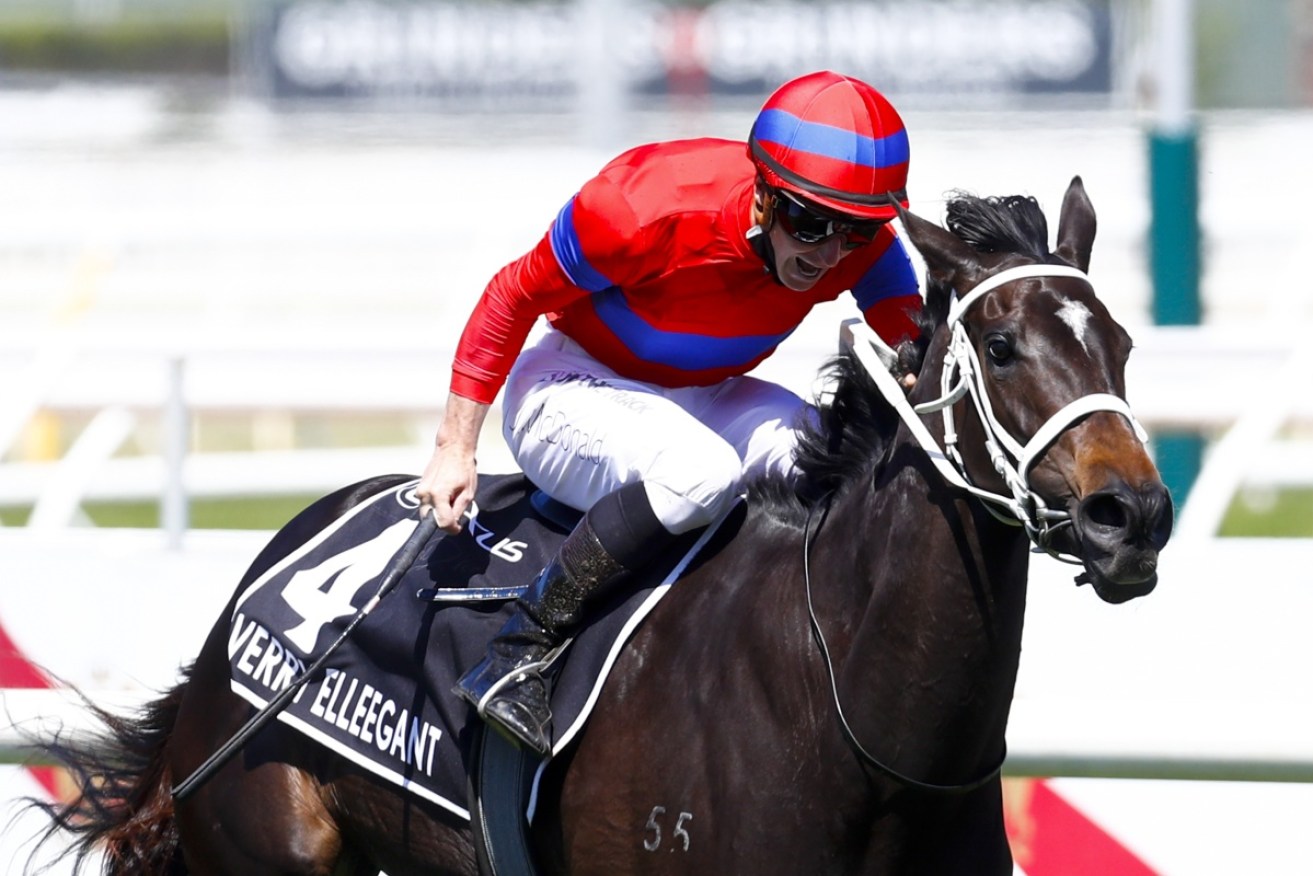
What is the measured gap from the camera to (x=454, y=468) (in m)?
3.43

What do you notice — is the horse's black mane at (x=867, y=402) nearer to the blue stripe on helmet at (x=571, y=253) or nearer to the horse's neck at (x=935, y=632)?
the horse's neck at (x=935, y=632)

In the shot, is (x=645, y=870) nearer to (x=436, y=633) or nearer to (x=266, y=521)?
(x=436, y=633)

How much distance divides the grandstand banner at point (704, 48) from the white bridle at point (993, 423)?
1598 cm

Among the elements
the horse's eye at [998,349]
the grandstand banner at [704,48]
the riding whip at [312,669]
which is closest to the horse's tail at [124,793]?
the riding whip at [312,669]

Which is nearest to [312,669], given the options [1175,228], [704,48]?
[1175,228]

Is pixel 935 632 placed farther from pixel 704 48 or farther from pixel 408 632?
pixel 704 48

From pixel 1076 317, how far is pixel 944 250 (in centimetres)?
26

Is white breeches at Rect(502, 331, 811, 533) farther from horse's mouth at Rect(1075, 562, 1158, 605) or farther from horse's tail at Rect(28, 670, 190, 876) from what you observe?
horse's tail at Rect(28, 670, 190, 876)

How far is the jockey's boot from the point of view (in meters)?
3.25

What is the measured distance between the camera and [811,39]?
1938 centimetres

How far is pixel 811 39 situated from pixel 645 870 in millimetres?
16921

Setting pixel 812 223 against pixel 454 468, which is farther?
pixel 454 468

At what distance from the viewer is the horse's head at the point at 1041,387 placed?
2645mm

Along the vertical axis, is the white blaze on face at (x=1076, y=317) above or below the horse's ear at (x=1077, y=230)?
below
